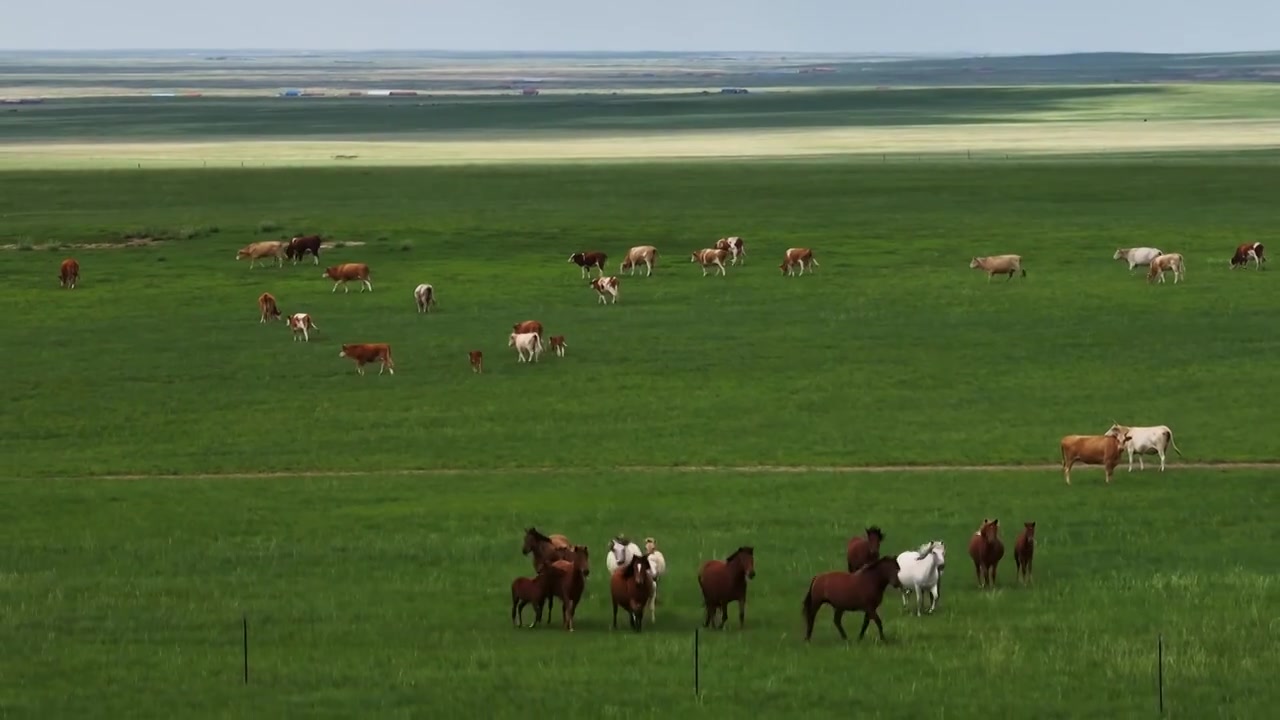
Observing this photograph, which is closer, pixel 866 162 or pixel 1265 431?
pixel 1265 431

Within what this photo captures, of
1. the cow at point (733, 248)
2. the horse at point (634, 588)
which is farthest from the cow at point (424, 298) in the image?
the horse at point (634, 588)

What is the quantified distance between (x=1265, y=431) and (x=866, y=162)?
73.3m

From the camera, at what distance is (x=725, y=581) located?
21734 mm

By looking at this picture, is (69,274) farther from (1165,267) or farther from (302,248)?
(1165,267)

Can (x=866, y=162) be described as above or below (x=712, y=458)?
above

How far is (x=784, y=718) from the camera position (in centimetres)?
1859

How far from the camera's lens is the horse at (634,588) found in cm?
2172

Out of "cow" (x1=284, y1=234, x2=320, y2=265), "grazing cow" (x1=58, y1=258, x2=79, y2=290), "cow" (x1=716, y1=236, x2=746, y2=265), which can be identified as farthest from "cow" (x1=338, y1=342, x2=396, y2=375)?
"cow" (x1=284, y1=234, x2=320, y2=265)

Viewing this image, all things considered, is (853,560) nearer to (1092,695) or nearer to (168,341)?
(1092,695)

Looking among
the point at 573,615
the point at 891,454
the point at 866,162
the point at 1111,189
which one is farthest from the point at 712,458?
the point at 866,162

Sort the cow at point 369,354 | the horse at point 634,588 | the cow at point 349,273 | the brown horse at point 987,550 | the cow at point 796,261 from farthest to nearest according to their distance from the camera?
1. the cow at point 796,261
2. the cow at point 349,273
3. the cow at point 369,354
4. the brown horse at point 987,550
5. the horse at point 634,588

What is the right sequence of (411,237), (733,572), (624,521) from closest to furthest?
(733,572), (624,521), (411,237)

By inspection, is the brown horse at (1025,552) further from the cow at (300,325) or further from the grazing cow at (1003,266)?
the grazing cow at (1003,266)

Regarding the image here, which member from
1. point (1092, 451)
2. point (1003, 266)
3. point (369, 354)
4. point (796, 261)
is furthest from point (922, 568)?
point (796, 261)
